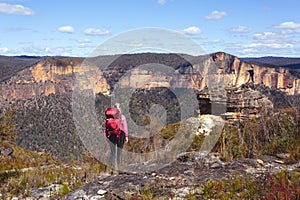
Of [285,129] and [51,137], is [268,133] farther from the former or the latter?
[51,137]

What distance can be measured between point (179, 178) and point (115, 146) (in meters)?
Result: 2.13

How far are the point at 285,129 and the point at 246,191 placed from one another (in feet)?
16.2

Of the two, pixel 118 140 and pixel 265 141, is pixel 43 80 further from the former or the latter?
pixel 118 140

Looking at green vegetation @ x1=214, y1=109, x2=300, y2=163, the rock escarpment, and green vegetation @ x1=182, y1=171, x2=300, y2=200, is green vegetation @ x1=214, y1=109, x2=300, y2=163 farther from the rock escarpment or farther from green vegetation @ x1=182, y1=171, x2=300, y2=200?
the rock escarpment

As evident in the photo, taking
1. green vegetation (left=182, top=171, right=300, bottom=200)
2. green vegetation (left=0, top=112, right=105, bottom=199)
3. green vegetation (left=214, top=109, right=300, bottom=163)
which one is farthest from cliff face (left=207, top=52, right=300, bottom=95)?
green vegetation (left=182, top=171, right=300, bottom=200)

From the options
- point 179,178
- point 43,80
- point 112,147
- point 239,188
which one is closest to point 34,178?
point 112,147

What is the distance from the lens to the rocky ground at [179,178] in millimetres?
5707

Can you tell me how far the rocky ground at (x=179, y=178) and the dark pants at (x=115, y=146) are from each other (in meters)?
0.76

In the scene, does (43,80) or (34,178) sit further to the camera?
(43,80)

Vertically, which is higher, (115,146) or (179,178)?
(115,146)

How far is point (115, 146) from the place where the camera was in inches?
319

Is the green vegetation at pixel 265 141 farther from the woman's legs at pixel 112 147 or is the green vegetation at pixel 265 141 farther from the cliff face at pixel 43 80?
the cliff face at pixel 43 80

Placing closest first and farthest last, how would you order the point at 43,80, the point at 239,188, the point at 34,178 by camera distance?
1. the point at 239,188
2. the point at 34,178
3. the point at 43,80

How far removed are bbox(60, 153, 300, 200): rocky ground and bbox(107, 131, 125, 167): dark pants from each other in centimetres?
76
